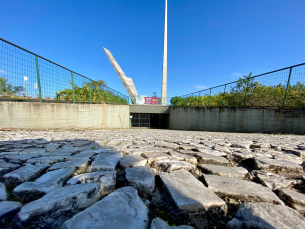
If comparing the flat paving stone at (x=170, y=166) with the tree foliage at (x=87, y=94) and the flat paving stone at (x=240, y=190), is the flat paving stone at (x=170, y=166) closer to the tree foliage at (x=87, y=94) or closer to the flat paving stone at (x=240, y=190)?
the flat paving stone at (x=240, y=190)

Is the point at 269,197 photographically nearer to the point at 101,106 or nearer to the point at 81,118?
the point at 81,118

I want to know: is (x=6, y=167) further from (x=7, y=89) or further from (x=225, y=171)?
(x=7, y=89)

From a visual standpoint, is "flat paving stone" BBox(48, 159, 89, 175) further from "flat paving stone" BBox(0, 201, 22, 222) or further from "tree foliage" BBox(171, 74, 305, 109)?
"tree foliage" BBox(171, 74, 305, 109)

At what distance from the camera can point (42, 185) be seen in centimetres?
103

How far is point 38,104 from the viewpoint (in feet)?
17.8

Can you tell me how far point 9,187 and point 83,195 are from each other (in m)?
0.67

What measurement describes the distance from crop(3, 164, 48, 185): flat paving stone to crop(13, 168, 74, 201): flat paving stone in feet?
0.47

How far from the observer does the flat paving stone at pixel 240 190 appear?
3.13 ft

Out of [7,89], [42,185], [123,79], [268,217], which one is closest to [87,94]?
[7,89]

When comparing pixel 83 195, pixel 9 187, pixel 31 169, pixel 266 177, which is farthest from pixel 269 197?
pixel 31 169

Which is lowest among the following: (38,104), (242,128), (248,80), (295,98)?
(242,128)

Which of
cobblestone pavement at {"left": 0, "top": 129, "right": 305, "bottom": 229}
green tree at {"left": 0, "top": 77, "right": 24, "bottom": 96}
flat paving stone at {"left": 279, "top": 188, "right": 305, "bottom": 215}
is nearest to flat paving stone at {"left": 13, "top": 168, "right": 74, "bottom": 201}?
cobblestone pavement at {"left": 0, "top": 129, "right": 305, "bottom": 229}

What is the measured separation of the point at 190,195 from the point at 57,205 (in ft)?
2.68

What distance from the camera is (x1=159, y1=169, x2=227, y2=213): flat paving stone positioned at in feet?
2.76
